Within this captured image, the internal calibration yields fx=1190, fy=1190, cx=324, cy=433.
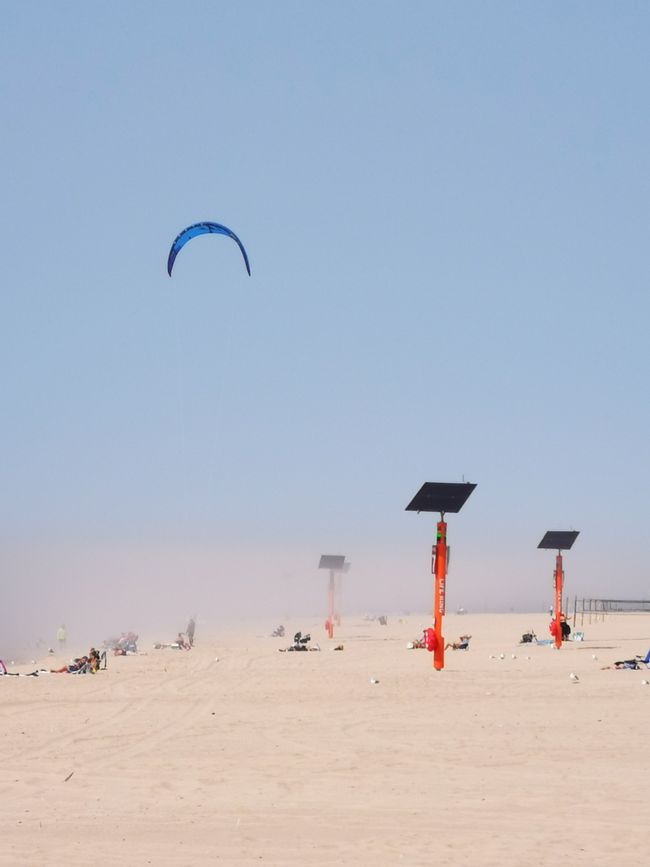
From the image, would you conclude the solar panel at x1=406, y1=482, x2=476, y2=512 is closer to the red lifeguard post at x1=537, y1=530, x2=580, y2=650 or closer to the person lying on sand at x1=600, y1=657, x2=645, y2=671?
the person lying on sand at x1=600, y1=657, x2=645, y2=671

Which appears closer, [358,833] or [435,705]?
[358,833]

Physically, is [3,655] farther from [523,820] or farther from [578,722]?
[523,820]

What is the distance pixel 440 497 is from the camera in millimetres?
27703

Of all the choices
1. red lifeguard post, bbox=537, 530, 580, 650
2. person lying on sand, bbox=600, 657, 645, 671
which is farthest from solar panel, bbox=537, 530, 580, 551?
person lying on sand, bbox=600, 657, 645, 671

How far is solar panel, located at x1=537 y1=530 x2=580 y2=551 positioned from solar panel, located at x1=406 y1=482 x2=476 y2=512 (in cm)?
1137

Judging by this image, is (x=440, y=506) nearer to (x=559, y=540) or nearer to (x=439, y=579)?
(x=439, y=579)

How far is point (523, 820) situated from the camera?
1153cm

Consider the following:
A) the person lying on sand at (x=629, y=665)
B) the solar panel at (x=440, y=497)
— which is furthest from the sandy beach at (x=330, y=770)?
the solar panel at (x=440, y=497)

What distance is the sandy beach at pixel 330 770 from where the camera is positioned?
10.6 m

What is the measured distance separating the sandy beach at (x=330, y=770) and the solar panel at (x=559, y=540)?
1110 centimetres

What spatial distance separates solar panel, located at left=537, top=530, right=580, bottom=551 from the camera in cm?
3816

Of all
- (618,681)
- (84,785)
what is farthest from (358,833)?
(618,681)

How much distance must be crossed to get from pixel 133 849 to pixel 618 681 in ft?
54.0

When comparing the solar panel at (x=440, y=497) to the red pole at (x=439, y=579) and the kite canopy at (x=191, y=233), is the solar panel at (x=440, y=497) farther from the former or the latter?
the kite canopy at (x=191, y=233)
